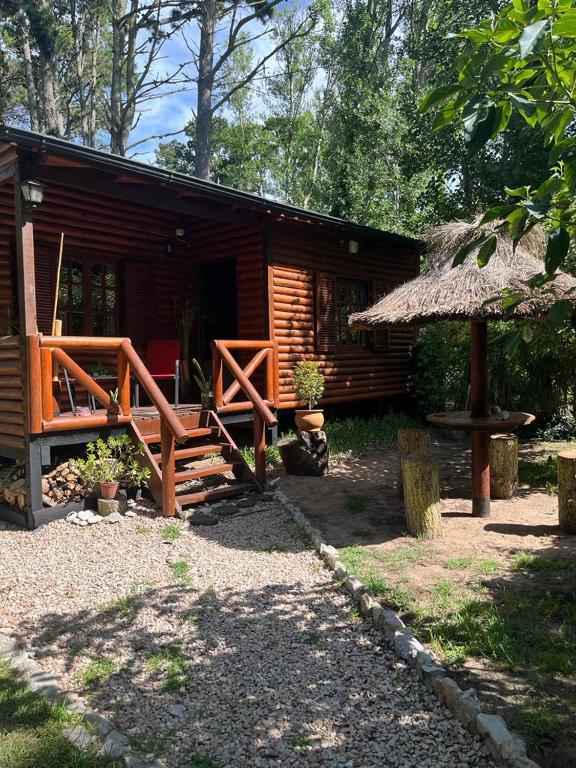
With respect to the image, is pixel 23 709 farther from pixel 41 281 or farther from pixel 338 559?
pixel 41 281

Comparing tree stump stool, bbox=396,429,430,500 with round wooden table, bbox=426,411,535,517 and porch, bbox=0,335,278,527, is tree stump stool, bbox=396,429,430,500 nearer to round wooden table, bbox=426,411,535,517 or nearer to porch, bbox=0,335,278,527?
round wooden table, bbox=426,411,535,517

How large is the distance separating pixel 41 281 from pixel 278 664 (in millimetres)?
6595

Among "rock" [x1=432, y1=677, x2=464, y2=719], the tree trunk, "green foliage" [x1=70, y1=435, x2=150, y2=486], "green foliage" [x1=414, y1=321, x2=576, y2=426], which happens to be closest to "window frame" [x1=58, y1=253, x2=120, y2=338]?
"green foliage" [x1=70, y1=435, x2=150, y2=486]

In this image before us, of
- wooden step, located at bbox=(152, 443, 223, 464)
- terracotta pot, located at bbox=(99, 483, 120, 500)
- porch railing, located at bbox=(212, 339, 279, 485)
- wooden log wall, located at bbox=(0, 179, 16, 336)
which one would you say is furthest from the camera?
wooden log wall, located at bbox=(0, 179, 16, 336)

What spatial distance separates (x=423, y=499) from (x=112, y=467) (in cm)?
318

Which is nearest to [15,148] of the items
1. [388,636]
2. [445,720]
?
[388,636]

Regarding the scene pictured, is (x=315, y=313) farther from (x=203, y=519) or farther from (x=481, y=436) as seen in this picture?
(x=203, y=519)

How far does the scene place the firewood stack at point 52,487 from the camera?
19.5 ft

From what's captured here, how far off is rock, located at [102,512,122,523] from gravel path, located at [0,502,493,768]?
405 mm

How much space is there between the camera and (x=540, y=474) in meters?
7.85

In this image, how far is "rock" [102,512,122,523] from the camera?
→ 19.0 ft

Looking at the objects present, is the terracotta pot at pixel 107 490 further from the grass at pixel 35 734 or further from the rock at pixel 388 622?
the rock at pixel 388 622

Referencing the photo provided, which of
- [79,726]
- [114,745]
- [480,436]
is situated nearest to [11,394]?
[79,726]

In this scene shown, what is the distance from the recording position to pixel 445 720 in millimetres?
2682
